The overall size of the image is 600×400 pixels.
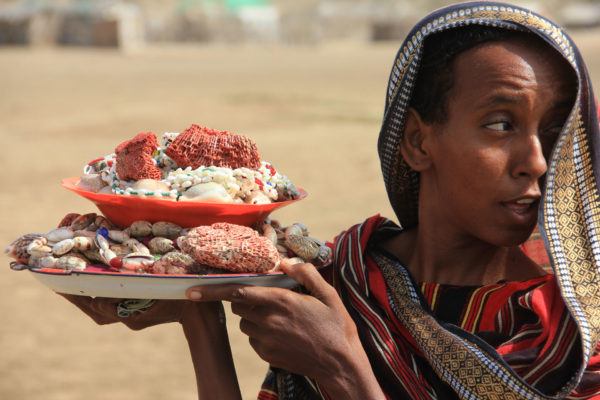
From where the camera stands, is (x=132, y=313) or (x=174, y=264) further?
(x=132, y=313)

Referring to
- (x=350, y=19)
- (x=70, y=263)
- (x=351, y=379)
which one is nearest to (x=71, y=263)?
(x=70, y=263)

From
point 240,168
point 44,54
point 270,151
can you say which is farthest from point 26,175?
point 44,54

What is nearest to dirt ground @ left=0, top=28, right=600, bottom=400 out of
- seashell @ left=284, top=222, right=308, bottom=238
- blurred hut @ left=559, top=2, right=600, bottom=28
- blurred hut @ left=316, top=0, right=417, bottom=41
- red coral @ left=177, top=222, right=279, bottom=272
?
seashell @ left=284, top=222, right=308, bottom=238

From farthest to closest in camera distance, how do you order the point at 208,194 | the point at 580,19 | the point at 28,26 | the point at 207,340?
the point at 580,19 → the point at 28,26 → the point at 207,340 → the point at 208,194

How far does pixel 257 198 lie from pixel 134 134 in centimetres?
1216

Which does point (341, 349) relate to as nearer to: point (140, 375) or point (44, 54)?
point (140, 375)

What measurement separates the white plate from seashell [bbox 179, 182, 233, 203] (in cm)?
19

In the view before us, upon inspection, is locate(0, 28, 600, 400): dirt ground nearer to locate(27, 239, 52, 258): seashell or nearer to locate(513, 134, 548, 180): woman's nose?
locate(27, 239, 52, 258): seashell

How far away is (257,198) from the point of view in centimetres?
173

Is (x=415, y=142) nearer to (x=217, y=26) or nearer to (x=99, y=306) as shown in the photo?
(x=99, y=306)

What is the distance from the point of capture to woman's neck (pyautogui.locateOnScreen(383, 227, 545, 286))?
1.83 meters

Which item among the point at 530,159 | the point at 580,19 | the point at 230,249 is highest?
the point at 580,19

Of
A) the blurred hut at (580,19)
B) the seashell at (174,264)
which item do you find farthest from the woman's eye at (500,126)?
the blurred hut at (580,19)

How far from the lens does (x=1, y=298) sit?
6.13 meters
